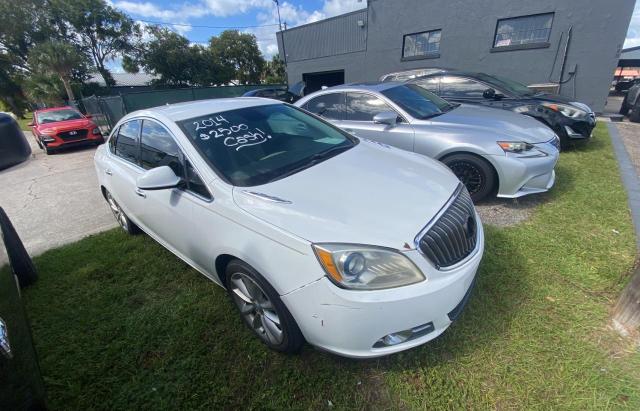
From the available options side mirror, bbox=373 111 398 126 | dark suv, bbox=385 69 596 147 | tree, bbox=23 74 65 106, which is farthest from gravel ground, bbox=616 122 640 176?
tree, bbox=23 74 65 106

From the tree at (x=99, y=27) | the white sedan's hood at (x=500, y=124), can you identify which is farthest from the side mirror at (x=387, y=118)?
the tree at (x=99, y=27)

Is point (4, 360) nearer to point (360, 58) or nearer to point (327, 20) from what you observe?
point (360, 58)

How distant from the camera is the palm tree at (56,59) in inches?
945

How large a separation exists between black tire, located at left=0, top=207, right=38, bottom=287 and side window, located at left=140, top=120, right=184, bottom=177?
4.48ft

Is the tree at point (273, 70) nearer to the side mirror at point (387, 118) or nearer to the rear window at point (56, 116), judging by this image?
the rear window at point (56, 116)

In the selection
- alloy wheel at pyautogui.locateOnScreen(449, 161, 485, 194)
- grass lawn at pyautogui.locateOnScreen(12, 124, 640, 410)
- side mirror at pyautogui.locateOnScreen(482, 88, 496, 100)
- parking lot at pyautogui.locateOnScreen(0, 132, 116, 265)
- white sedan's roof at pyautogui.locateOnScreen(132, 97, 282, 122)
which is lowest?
parking lot at pyautogui.locateOnScreen(0, 132, 116, 265)

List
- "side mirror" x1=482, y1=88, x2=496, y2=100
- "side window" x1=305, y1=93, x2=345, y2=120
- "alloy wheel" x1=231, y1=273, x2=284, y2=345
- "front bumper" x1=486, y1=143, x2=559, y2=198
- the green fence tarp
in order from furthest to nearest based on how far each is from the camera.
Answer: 1. the green fence tarp
2. "side mirror" x1=482, y1=88, x2=496, y2=100
3. "side window" x1=305, y1=93, x2=345, y2=120
4. "front bumper" x1=486, y1=143, x2=559, y2=198
5. "alloy wheel" x1=231, y1=273, x2=284, y2=345

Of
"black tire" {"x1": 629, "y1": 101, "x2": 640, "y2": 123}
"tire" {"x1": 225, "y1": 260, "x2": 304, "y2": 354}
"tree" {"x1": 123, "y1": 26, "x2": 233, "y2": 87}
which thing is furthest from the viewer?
"tree" {"x1": 123, "y1": 26, "x2": 233, "y2": 87}

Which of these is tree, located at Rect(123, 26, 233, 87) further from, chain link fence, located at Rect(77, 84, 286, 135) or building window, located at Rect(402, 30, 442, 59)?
building window, located at Rect(402, 30, 442, 59)

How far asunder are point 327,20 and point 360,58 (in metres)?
3.36

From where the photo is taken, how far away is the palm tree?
945 inches

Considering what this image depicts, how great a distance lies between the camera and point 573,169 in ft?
15.4

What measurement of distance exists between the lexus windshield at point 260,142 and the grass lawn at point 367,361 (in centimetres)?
119

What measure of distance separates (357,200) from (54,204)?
240 inches
